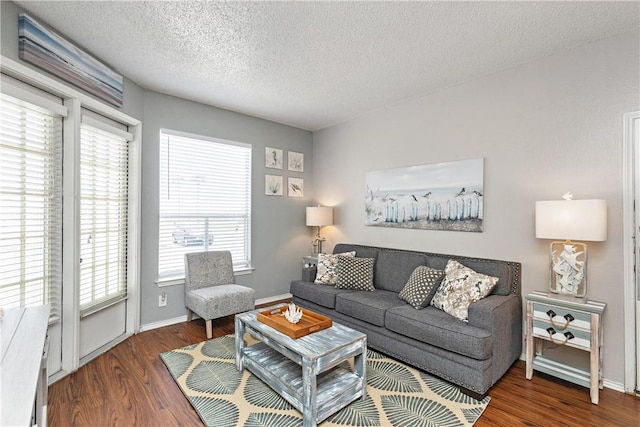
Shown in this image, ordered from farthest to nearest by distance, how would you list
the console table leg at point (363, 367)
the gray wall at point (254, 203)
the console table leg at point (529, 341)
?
the gray wall at point (254, 203) < the console table leg at point (529, 341) < the console table leg at point (363, 367)

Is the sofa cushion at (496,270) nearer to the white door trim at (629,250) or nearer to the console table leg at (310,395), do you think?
the white door trim at (629,250)

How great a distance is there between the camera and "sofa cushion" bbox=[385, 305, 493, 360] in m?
2.18

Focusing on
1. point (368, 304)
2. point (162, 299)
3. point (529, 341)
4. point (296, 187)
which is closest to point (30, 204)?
point (162, 299)

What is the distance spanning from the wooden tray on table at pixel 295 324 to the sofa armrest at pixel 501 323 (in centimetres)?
112

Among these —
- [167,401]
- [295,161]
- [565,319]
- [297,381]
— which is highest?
[295,161]

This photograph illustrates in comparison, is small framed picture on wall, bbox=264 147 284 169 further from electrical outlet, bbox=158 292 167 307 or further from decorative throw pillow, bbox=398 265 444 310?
decorative throw pillow, bbox=398 265 444 310

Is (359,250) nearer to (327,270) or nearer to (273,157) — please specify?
(327,270)

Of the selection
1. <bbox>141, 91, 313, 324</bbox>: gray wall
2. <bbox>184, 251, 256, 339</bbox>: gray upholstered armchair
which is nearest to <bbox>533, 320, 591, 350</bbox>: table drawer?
<bbox>184, 251, 256, 339</bbox>: gray upholstered armchair

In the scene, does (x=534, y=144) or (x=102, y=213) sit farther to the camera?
(x=102, y=213)

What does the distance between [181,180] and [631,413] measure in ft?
14.6

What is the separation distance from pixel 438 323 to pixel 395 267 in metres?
1.09

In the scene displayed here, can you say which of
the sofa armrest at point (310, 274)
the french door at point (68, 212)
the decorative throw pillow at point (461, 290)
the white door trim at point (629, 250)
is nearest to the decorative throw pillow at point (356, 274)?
the sofa armrest at point (310, 274)

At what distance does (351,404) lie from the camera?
2111 millimetres

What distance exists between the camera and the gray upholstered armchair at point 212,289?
3.22 metres
